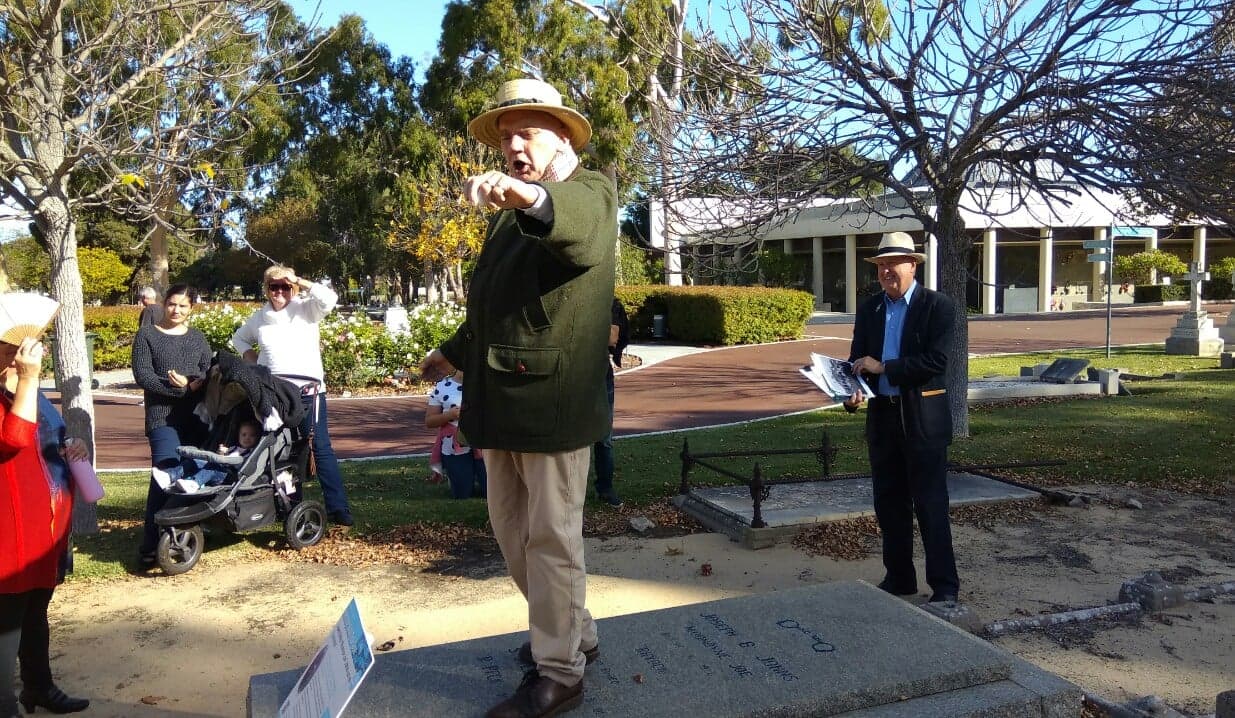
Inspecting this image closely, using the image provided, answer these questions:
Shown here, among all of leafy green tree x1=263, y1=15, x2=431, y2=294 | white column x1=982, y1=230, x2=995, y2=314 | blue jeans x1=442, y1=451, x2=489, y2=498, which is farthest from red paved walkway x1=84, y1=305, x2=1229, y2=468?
leafy green tree x1=263, y1=15, x2=431, y2=294

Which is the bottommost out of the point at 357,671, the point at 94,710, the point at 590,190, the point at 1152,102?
the point at 94,710

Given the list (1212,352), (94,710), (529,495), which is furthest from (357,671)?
(1212,352)

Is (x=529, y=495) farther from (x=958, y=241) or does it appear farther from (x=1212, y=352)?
(x=1212, y=352)

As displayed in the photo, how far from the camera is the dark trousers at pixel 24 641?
3.59 meters

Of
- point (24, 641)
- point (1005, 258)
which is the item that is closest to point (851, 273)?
point (1005, 258)

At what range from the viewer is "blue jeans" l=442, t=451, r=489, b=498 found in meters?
7.87

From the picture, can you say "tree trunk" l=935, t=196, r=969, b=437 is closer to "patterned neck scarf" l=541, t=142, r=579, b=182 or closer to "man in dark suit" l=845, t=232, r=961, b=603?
"man in dark suit" l=845, t=232, r=961, b=603

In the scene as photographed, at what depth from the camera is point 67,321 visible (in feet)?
21.7

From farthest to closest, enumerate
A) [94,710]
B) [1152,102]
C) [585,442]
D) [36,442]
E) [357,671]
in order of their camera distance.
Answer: [1152,102] < [94,710] < [36,442] < [585,442] < [357,671]

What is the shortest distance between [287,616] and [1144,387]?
48.7 ft

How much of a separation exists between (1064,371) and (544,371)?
1452 cm

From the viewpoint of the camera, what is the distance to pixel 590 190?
290 cm

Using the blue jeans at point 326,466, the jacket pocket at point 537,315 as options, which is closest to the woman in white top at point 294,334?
the blue jeans at point 326,466

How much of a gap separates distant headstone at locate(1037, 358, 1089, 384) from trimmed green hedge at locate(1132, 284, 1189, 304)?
112 ft
